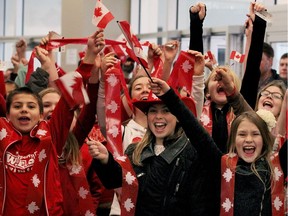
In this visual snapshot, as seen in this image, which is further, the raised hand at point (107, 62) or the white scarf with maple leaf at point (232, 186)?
the raised hand at point (107, 62)

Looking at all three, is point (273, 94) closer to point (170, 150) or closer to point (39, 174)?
point (170, 150)

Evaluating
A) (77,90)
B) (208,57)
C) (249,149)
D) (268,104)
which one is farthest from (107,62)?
(208,57)

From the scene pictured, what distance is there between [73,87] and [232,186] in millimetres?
939

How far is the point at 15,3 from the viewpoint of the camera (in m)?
14.6

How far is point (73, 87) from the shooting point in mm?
3928

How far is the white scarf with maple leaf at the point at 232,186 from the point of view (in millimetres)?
3926

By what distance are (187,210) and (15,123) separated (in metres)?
1.06

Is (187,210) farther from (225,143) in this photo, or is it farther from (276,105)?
(276,105)

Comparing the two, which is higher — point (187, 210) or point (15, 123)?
point (15, 123)

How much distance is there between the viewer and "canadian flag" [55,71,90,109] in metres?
3.90

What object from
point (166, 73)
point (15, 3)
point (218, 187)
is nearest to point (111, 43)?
point (166, 73)

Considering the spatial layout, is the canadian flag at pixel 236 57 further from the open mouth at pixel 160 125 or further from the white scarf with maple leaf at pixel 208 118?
the open mouth at pixel 160 125

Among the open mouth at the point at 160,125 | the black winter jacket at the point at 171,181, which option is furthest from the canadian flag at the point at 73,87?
the open mouth at the point at 160,125

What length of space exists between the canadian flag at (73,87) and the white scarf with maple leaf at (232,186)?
0.79 meters
